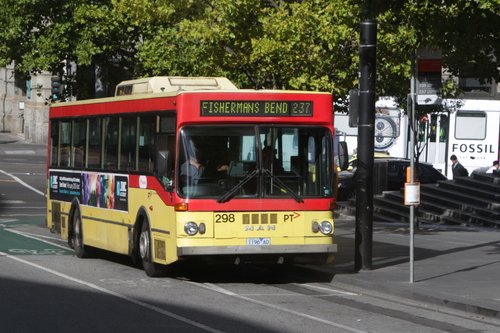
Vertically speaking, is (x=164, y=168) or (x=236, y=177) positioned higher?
(x=164, y=168)

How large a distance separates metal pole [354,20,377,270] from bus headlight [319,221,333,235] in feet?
3.98

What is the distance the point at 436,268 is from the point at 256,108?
4084 millimetres

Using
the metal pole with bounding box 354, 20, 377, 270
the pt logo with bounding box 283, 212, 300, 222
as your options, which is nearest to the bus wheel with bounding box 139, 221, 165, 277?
the pt logo with bounding box 283, 212, 300, 222

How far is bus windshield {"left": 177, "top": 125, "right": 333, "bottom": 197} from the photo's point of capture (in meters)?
18.1

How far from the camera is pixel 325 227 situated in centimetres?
1852

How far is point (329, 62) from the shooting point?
26828 mm

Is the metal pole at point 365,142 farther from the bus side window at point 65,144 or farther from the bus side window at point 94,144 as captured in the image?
the bus side window at point 65,144

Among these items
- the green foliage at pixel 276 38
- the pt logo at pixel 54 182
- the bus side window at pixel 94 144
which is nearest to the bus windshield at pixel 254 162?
the green foliage at pixel 276 38

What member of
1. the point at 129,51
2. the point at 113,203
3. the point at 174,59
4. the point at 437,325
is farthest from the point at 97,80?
the point at 437,325

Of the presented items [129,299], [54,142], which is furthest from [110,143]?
[129,299]

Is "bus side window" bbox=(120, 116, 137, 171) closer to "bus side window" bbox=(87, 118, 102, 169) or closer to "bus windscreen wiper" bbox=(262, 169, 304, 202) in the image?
"bus side window" bbox=(87, 118, 102, 169)

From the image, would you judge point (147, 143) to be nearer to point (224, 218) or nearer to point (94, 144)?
point (224, 218)

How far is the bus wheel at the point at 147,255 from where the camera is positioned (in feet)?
63.0

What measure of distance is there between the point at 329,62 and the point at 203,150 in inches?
361
